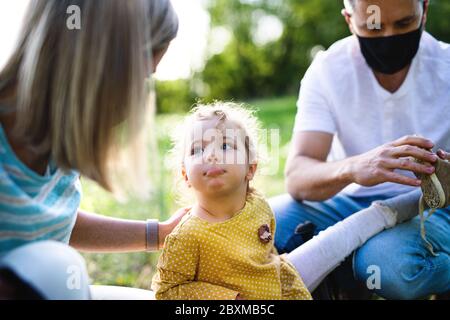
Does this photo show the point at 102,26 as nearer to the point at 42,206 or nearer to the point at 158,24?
the point at 158,24

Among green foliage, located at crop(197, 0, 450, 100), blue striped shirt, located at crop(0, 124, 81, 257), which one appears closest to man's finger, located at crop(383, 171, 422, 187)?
blue striped shirt, located at crop(0, 124, 81, 257)

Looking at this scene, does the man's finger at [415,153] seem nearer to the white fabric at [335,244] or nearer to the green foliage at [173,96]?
the white fabric at [335,244]

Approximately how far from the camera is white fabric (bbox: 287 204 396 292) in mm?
2197

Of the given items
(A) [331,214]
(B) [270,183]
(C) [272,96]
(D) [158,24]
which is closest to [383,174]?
(A) [331,214]

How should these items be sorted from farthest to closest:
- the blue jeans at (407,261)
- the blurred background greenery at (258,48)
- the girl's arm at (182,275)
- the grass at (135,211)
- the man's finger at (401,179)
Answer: the blurred background greenery at (258,48)
the grass at (135,211)
the blue jeans at (407,261)
the man's finger at (401,179)
the girl's arm at (182,275)

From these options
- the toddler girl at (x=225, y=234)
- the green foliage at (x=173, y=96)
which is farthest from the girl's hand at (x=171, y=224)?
the green foliage at (x=173, y=96)

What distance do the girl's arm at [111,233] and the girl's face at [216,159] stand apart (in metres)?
0.22

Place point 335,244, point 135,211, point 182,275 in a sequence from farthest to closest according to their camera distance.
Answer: point 135,211
point 335,244
point 182,275

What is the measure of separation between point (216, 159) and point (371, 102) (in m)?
1.02

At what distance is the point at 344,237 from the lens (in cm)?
233

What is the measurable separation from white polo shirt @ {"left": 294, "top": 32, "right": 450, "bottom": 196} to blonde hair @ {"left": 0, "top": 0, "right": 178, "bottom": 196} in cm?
121

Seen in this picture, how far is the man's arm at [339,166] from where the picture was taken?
7.12 ft

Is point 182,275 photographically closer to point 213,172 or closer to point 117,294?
point 117,294

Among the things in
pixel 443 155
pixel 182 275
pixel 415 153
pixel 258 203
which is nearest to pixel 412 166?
pixel 415 153
